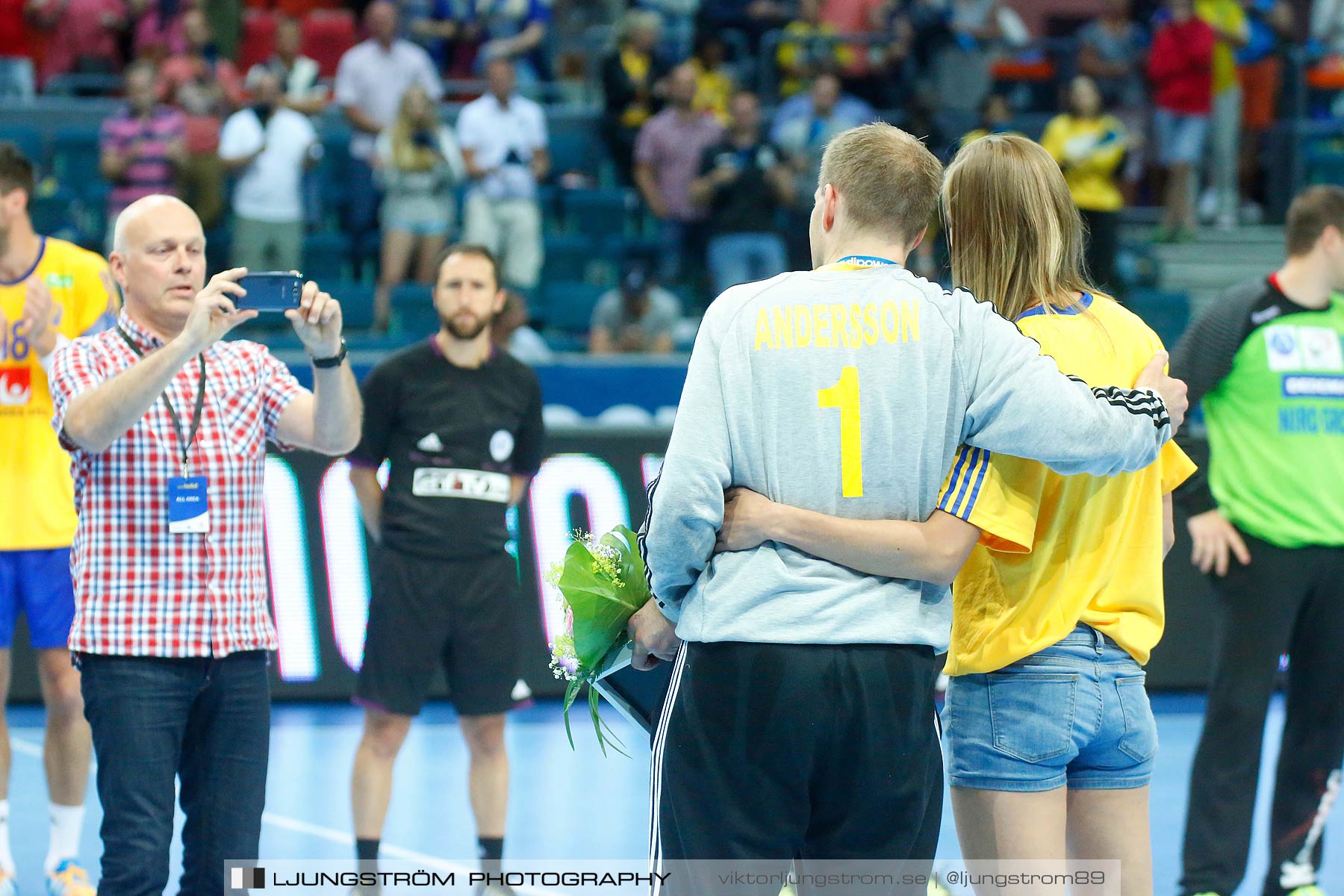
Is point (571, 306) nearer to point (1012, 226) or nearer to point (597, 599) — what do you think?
point (597, 599)

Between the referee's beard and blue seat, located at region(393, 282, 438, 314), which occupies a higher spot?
blue seat, located at region(393, 282, 438, 314)

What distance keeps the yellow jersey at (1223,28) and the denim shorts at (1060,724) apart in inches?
492

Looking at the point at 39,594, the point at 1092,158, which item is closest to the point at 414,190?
the point at 1092,158

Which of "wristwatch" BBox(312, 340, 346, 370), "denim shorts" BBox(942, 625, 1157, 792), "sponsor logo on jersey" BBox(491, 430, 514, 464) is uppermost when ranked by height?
"wristwatch" BBox(312, 340, 346, 370)

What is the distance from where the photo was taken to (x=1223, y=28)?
14.4 m

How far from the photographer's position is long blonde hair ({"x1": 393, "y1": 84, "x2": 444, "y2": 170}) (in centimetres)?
1206

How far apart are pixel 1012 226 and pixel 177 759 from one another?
7.65 ft

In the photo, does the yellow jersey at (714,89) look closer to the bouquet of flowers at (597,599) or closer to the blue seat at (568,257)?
the blue seat at (568,257)

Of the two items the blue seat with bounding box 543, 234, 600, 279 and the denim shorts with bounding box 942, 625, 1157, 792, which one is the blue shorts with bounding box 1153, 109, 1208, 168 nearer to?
the blue seat with bounding box 543, 234, 600, 279

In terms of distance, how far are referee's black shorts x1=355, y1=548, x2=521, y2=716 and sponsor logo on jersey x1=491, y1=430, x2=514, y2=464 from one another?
0.38 meters

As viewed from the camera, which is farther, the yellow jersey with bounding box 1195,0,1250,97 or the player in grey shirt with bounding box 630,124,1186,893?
the yellow jersey with bounding box 1195,0,1250,97

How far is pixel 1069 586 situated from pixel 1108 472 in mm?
307

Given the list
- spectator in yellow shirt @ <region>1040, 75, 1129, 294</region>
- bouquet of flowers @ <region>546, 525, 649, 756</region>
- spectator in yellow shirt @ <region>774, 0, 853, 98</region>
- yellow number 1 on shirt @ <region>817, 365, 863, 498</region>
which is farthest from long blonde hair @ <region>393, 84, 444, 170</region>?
yellow number 1 on shirt @ <region>817, 365, 863, 498</region>

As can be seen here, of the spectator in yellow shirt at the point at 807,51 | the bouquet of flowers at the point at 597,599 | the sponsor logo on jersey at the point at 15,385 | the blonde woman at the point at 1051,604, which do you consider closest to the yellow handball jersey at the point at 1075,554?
the blonde woman at the point at 1051,604
